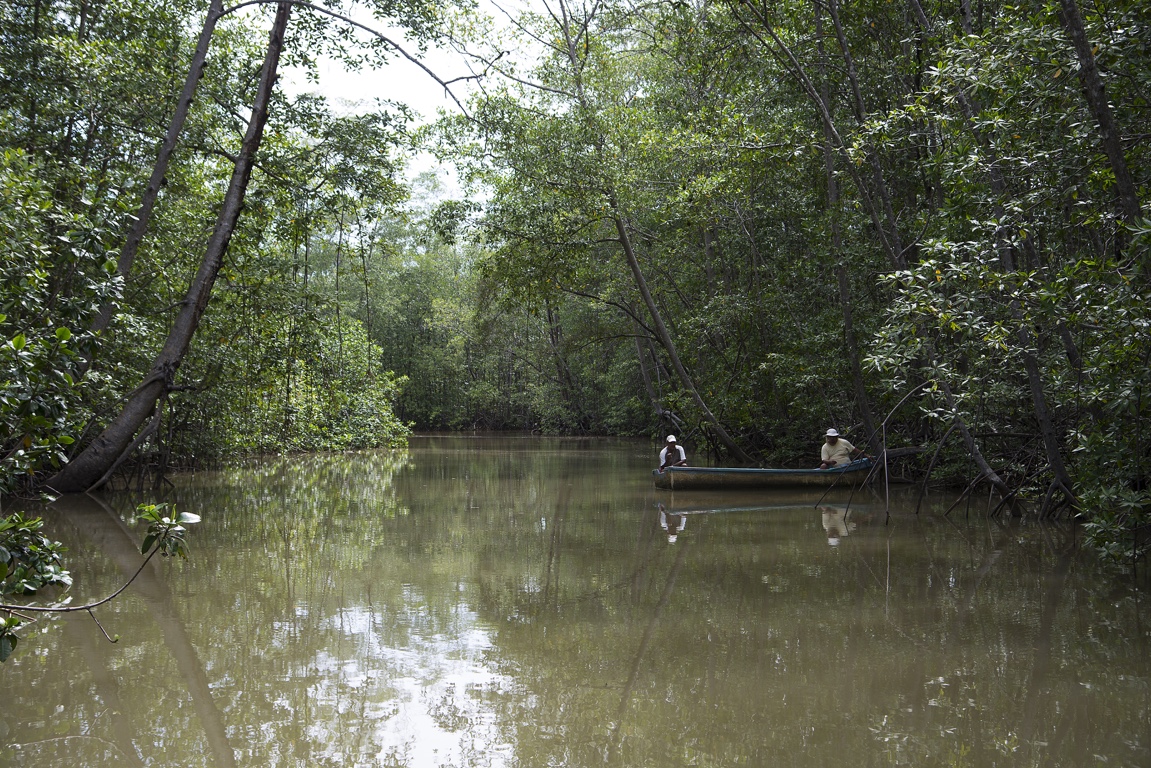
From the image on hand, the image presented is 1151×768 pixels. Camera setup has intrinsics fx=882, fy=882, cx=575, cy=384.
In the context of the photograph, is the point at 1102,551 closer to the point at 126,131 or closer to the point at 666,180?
the point at 666,180

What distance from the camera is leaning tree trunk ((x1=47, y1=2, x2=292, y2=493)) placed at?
9.70m

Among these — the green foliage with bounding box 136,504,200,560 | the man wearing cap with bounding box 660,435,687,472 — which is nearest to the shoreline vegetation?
the green foliage with bounding box 136,504,200,560

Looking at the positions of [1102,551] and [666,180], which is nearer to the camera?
[1102,551]

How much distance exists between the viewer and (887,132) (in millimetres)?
9883

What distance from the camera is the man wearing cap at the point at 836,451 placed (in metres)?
15.6

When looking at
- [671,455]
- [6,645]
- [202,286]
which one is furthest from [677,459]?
[6,645]

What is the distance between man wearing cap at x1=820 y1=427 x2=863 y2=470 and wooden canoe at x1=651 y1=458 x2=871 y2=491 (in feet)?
0.94

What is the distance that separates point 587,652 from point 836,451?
11080 millimetres

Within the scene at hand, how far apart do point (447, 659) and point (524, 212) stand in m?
13.8

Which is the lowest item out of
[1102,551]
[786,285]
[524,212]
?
[1102,551]

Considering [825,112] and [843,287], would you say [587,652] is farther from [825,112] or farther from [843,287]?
[843,287]

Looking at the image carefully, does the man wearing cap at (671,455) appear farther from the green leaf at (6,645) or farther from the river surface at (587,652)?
the green leaf at (6,645)

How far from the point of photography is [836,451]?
15711 millimetres

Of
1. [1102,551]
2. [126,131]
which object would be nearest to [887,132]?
[1102,551]
